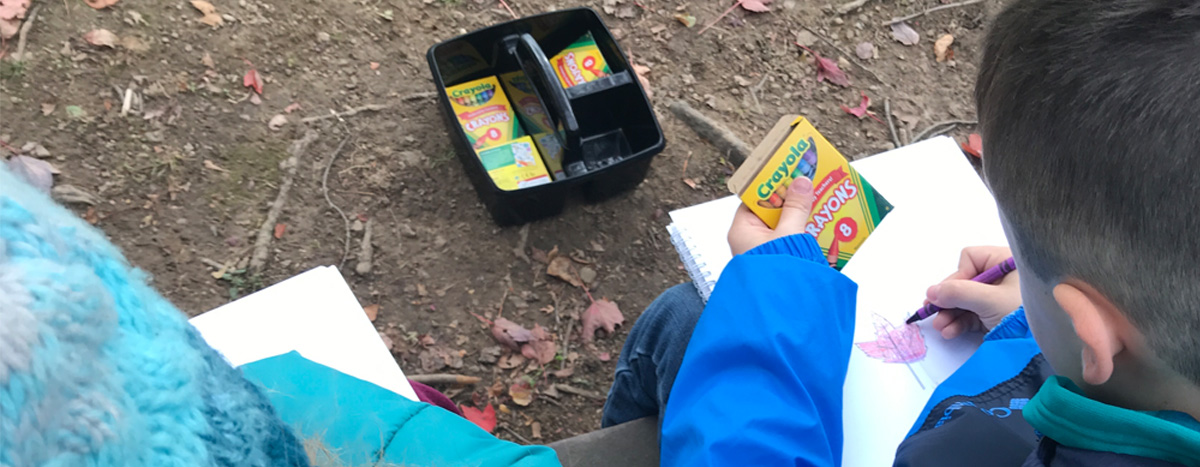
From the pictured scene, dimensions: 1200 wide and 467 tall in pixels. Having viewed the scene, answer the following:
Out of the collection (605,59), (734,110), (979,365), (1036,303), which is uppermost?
(1036,303)

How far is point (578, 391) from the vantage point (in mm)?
1665

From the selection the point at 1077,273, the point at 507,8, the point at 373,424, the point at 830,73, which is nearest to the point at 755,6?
the point at 830,73

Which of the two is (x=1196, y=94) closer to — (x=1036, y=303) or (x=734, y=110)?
(x=1036, y=303)

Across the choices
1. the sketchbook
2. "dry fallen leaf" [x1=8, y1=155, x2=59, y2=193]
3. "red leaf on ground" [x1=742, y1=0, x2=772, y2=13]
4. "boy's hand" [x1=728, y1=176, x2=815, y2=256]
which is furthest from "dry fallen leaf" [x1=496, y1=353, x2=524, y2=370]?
"red leaf on ground" [x1=742, y1=0, x2=772, y2=13]

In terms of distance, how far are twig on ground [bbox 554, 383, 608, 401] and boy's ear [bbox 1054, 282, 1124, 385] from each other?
1.20 metres

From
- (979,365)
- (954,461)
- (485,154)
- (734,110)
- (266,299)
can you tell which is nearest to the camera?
(954,461)

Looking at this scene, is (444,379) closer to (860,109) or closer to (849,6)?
(860,109)

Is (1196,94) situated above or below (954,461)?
above

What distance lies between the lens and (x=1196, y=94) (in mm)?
476

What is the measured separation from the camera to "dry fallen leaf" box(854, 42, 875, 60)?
2215mm

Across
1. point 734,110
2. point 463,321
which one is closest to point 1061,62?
point 463,321

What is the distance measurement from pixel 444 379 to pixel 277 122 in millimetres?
825

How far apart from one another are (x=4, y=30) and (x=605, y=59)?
1528mm

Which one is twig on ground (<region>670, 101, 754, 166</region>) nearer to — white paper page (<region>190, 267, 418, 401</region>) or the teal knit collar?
white paper page (<region>190, 267, 418, 401</region>)
